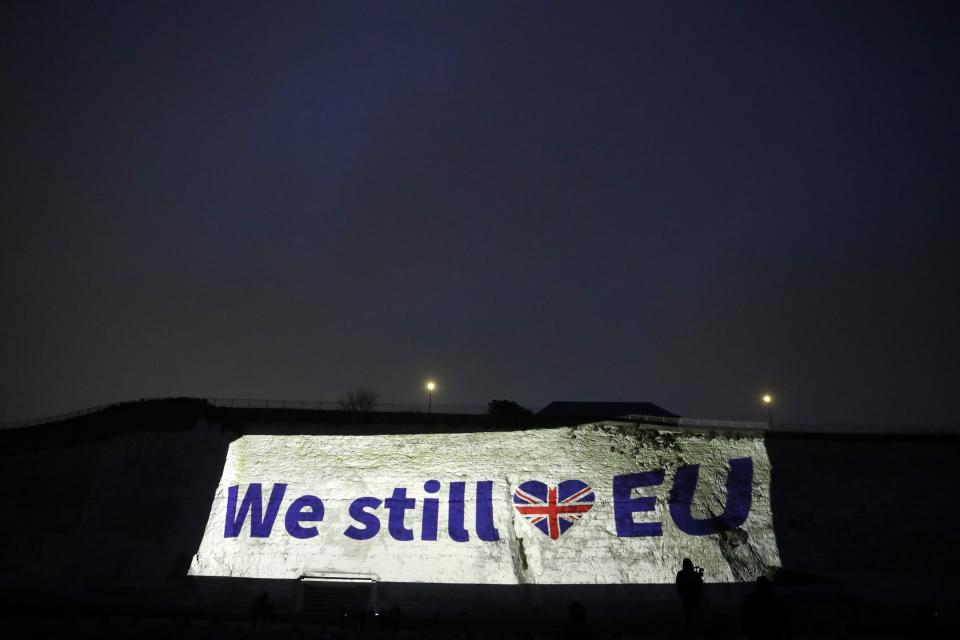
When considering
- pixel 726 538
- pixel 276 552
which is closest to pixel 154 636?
pixel 276 552

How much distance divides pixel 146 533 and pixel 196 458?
3.02m

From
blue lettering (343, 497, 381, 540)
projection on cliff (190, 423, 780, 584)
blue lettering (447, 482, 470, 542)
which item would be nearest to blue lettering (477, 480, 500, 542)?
projection on cliff (190, 423, 780, 584)

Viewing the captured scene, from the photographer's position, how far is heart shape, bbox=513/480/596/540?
68.7ft

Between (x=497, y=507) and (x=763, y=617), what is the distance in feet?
45.2

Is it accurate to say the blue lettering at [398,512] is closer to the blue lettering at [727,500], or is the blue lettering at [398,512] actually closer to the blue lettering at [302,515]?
the blue lettering at [302,515]

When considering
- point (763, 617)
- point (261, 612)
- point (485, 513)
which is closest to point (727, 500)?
point (485, 513)

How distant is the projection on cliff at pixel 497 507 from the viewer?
66.3ft

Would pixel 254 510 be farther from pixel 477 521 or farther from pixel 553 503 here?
pixel 553 503

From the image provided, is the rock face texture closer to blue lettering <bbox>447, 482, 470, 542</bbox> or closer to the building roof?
blue lettering <bbox>447, 482, 470, 542</bbox>

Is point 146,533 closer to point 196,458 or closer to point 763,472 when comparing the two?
point 196,458

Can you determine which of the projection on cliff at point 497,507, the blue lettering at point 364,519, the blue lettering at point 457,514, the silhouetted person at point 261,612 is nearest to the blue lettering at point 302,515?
the projection on cliff at point 497,507

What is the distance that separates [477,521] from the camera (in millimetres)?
21156

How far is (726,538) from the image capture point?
807 inches

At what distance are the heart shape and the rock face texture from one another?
0.23 metres
